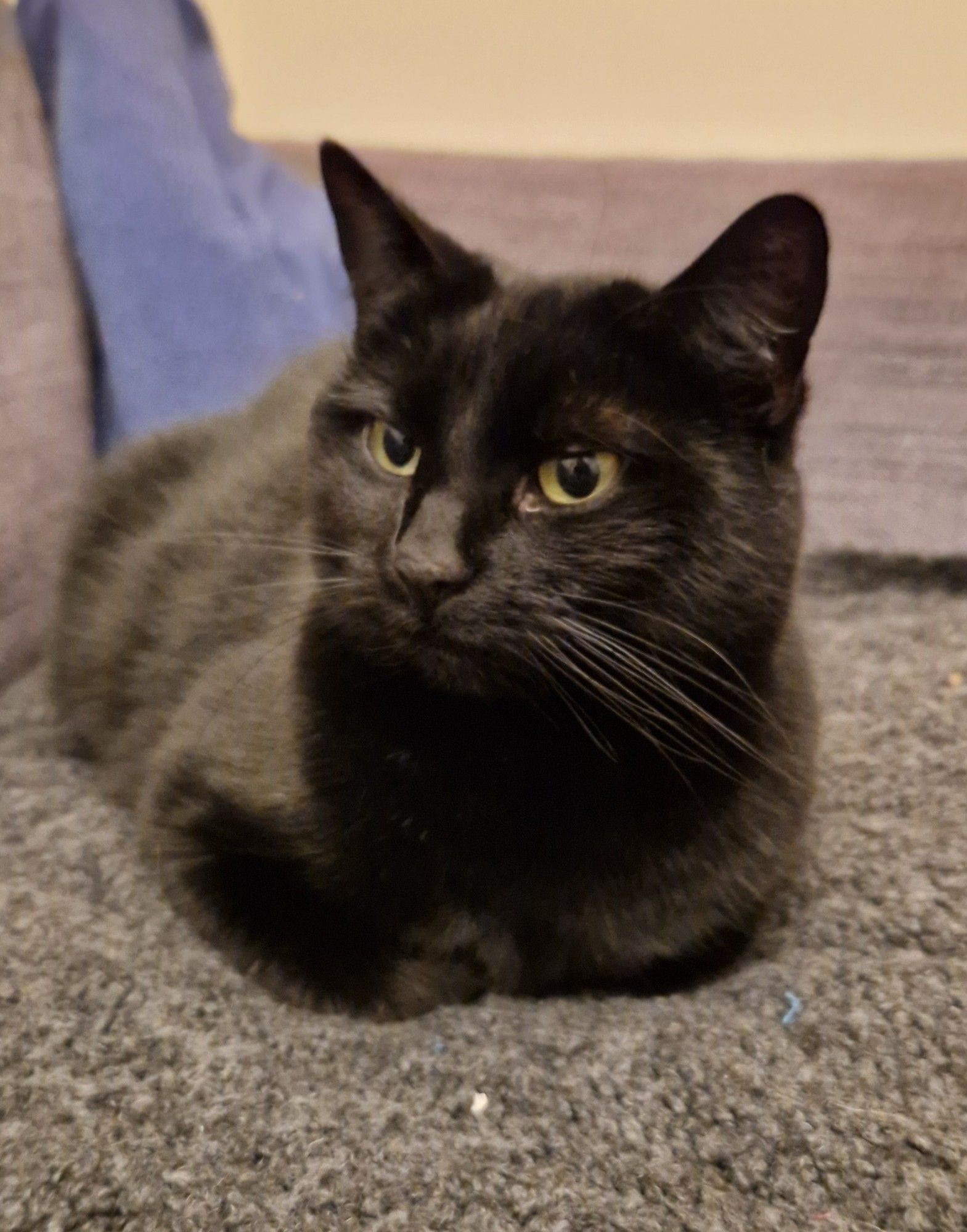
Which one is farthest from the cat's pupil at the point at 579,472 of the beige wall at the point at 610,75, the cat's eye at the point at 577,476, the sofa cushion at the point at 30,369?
the beige wall at the point at 610,75

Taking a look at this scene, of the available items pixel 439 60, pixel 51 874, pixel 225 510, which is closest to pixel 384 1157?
pixel 51 874

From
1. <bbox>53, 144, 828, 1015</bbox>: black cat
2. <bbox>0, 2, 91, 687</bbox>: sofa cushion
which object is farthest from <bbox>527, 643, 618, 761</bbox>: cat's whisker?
<bbox>0, 2, 91, 687</bbox>: sofa cushion

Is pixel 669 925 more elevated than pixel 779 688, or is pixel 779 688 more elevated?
pixel 779 688

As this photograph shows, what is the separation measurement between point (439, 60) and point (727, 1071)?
1.69 m

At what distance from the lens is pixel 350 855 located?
0.76 m

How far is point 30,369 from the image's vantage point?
1281mm

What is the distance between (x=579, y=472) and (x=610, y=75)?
1344 mm

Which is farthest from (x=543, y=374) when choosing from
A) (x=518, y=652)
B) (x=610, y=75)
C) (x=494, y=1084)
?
(x=610, y=75)

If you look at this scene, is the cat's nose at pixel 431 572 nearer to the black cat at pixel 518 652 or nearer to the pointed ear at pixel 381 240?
the black cat at pixel 518 652

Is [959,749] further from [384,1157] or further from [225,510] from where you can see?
[225,510]

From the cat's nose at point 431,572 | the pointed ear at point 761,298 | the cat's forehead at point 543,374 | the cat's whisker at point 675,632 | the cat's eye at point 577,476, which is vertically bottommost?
the cat's whisker at point 675,632

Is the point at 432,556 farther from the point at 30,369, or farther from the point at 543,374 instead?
the point at 30,369

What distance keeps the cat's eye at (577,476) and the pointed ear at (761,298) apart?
4.1 inches

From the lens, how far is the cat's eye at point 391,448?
2.37 ft
